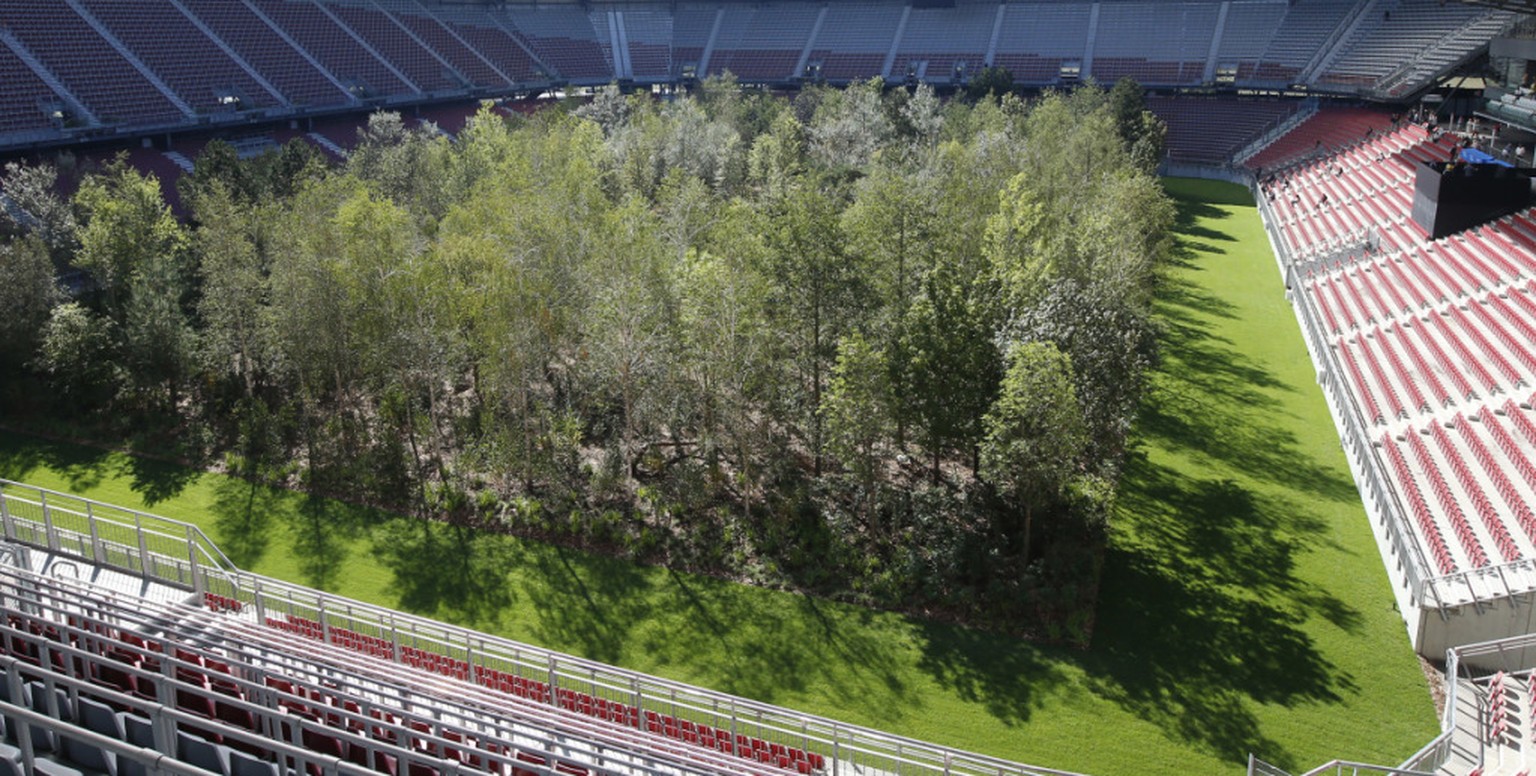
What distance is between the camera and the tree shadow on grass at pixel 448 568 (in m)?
21.2

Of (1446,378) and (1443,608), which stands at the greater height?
(1446,378)

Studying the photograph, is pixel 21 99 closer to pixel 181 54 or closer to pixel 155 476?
pixel 181 54

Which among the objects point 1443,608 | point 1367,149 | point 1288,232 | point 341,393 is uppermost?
point 1367,149

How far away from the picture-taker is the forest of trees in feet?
70.5

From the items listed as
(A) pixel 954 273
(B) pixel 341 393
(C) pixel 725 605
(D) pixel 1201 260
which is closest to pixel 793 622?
(C) pixel 725 605

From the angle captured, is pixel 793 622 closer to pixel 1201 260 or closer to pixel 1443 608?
pixel 1443 608

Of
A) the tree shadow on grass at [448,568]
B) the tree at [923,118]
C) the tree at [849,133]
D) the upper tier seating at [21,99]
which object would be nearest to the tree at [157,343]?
the tree shadow on grass at [448,568]

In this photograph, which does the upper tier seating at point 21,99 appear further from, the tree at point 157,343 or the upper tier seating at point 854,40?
the upper tier seating at point 854,40

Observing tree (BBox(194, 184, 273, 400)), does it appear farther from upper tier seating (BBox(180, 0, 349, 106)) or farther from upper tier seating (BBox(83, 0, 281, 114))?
upper tier seating (BBox(180, 0, 349, 106))

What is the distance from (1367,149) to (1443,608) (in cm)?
4448

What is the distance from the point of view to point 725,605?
21.2m

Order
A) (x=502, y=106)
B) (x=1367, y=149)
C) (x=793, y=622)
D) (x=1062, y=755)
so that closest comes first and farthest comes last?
(x=1062, y=755) → (x=793, y=622) → (x=1367, y=149) → (x=502, y=106)

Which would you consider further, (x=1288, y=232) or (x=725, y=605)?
(x=1288, y=232)

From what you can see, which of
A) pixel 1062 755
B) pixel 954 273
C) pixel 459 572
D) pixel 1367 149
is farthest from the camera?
pixel 1367 149
